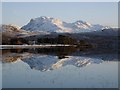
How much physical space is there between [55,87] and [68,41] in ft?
287

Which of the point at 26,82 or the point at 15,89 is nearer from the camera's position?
the point at 15,89

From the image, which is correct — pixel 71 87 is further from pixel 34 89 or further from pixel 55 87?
pixel 34 89

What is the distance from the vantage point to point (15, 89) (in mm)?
12984

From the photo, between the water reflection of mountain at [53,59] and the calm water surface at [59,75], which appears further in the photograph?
the water reflection of mountain at [53,59]

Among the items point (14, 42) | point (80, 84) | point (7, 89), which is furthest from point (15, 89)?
point (14, 42)

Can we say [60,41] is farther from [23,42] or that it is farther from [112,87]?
[112,87]

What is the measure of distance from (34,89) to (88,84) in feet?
9.14

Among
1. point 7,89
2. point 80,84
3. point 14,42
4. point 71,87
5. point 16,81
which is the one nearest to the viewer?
point 7,89

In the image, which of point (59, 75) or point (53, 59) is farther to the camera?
point (53, 59)

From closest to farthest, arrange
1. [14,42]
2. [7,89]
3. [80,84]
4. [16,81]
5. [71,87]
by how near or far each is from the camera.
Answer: [7,89] < [71,87] < [80,84] < [16,81] < [14,42]

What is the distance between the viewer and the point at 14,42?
321 feet

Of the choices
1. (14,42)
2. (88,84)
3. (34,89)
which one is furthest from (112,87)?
(14,42)

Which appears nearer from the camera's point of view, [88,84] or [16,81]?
[88,84]

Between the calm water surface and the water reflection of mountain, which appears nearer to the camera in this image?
the calm water surface
